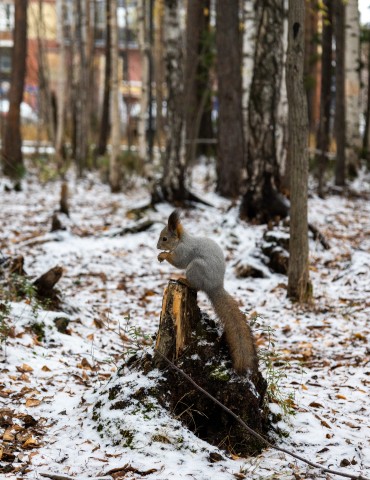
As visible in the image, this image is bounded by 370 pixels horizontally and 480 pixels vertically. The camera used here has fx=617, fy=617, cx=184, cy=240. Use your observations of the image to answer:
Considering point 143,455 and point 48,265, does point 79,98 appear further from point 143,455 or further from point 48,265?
point 143,455

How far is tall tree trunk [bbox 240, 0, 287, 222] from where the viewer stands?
10094mm

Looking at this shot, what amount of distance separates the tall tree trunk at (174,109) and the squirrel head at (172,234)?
24.6 feet

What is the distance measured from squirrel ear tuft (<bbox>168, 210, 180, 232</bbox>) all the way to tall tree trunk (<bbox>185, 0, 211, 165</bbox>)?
27.2 feet

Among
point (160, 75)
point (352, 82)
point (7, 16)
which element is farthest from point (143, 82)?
point (7, 16)

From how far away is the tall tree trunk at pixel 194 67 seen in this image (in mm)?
14734

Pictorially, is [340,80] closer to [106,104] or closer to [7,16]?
[106,104]

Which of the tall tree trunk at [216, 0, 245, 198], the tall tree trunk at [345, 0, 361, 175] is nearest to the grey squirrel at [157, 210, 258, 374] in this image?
the tall tree trunk at [216, 0, 245, 198]

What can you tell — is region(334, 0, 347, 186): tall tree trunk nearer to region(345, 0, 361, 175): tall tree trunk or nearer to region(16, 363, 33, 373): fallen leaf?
region(345, 0, 361, 175): tall tree trunk

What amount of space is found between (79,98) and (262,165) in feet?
27.3

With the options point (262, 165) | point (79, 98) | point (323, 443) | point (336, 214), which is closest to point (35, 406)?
point (323, 443)

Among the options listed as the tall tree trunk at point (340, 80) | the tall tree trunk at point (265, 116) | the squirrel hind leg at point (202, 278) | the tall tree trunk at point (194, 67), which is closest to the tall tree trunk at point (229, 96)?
the tall tree trunk at point (194, 67)

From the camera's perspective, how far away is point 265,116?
10469mm

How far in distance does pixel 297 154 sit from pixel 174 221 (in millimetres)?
2718

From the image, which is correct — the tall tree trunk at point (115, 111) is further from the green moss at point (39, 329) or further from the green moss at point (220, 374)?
the green moss at point (220, 374)
